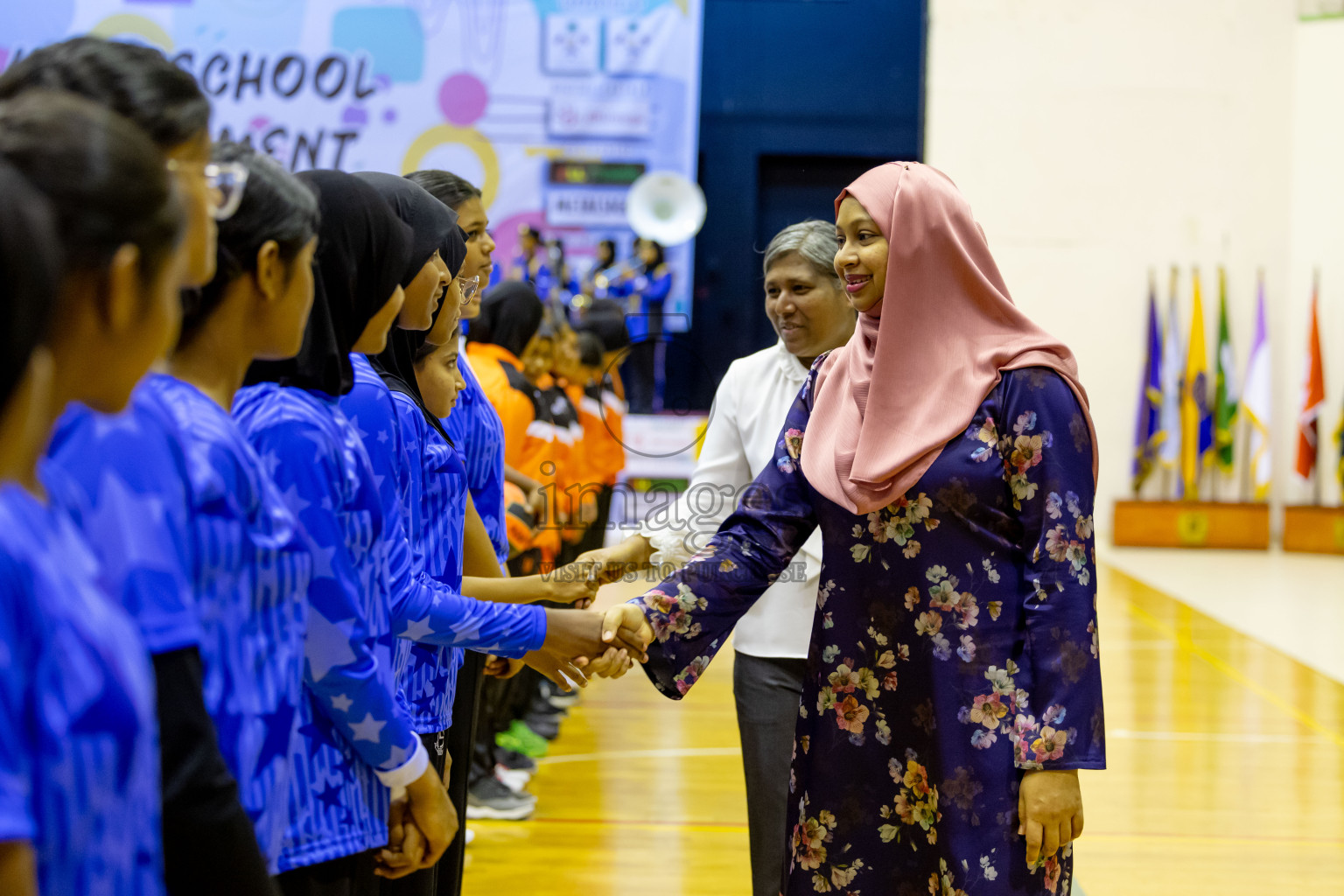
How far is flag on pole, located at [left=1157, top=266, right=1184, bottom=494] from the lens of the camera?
31.1 feet

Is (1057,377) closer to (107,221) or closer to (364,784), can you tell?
(364,784)

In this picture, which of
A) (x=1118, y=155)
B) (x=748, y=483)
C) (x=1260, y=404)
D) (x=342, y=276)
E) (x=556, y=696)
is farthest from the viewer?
(x=1118, y=155)

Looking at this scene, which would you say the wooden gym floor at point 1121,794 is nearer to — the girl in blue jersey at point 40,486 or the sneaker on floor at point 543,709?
the sneaker on floor at point 543,709

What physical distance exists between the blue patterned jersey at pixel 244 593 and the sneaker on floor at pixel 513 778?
2.65 meters

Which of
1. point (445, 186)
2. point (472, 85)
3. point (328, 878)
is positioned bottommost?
point (328, 878)

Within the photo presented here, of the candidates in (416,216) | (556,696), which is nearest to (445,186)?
(416,216)

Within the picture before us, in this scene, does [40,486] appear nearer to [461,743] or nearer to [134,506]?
[134,506]

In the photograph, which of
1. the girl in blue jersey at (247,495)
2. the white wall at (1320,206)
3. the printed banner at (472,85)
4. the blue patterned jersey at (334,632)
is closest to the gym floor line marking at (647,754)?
the blue patterned jersey at (334,632)

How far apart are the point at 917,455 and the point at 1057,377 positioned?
23 centimetres

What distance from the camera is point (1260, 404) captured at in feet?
31.1

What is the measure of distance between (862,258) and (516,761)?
8.65 ft

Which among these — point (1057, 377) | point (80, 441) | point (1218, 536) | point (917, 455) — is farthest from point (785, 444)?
point (1218, 536)

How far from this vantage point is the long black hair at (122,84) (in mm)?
1056

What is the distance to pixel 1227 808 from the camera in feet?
11.7
